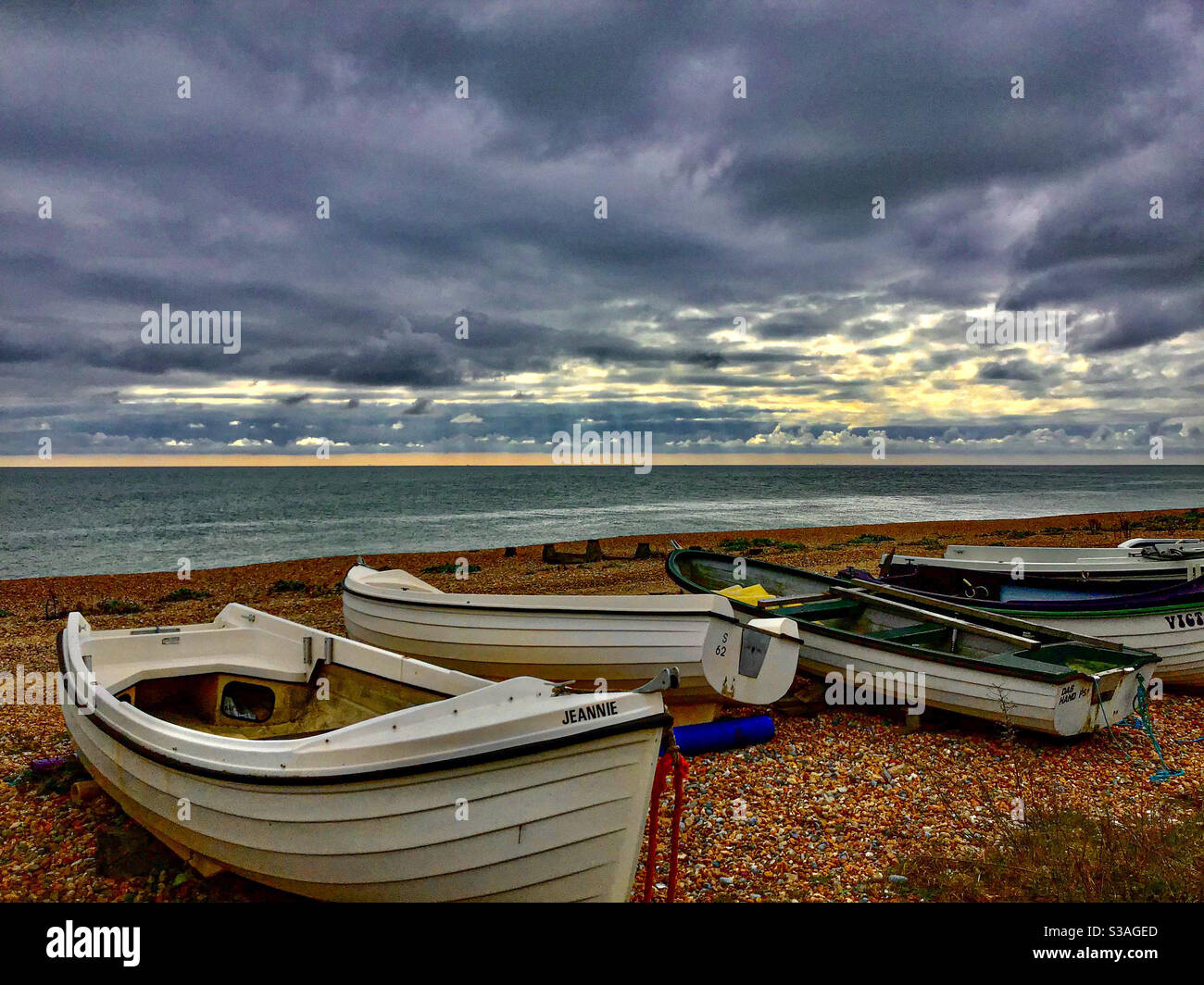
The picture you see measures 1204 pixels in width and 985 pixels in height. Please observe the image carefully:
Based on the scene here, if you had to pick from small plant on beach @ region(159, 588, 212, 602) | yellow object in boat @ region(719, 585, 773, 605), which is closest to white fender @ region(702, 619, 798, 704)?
yellow object in boat @ region(719, 585, 773, 605)

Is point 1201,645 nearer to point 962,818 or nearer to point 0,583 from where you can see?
point 962,818

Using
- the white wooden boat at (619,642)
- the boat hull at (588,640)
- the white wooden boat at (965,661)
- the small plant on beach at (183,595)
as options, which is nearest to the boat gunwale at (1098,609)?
the white wooden boat at (965,661)

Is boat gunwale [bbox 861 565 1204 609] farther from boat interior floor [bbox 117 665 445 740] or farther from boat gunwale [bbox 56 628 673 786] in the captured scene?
boat gunwale [bbox 56 628 673 786]

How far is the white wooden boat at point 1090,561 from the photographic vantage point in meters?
11.5

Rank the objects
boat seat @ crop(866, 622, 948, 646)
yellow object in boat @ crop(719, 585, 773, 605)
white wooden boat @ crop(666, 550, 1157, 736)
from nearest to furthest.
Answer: white wooden boat @ crop(666, 550, 1157, 736)
boat seat @ crop(866, 622, 948, 646)
yellow object in boat @ crop(719, 585, 773, 605)

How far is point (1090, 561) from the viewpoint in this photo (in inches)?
472

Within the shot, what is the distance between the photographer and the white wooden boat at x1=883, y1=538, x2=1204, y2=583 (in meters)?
11.5

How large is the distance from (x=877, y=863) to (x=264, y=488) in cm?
9494

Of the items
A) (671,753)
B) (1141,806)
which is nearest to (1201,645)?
(1141,806)

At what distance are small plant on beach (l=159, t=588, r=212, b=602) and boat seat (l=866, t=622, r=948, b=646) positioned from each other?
17.4m

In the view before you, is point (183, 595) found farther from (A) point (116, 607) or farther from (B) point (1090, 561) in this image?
(B) point (1090, 561)

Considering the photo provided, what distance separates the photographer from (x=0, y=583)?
77.4ft

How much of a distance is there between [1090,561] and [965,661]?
20.4ft
